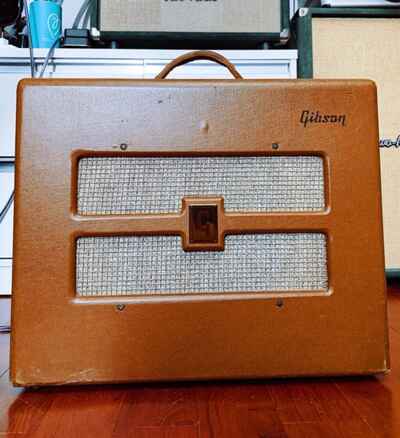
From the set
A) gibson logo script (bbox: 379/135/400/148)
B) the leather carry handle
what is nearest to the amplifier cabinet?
gibson logo script (bbox: 379/135/400/148)

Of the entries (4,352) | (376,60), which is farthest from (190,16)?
(4,352)

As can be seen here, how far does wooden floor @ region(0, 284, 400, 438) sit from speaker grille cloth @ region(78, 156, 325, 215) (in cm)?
21

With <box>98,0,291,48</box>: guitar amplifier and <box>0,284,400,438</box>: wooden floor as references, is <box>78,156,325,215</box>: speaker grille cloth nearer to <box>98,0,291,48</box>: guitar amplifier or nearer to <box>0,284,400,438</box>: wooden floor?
<box>0,284,400,438</box>: wooden floor

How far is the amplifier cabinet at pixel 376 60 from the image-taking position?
113 centimetres

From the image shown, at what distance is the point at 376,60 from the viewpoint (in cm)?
114

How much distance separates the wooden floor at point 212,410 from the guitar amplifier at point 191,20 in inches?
35.1

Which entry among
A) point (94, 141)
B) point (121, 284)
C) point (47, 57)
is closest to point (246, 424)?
point (121, 284)

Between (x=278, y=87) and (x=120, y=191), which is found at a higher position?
(x=278, y=87)

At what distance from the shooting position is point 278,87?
0.52 meters

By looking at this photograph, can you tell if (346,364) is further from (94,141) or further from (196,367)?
(94,141)

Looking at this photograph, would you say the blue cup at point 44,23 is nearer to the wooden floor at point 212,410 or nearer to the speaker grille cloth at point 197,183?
the speaker grille cloth at point 197,183

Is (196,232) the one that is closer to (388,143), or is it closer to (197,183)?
(197,183)

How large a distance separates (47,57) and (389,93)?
89cm

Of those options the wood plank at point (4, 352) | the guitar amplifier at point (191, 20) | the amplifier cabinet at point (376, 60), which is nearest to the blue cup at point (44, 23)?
the guitar amplifier at point (191, 20)
